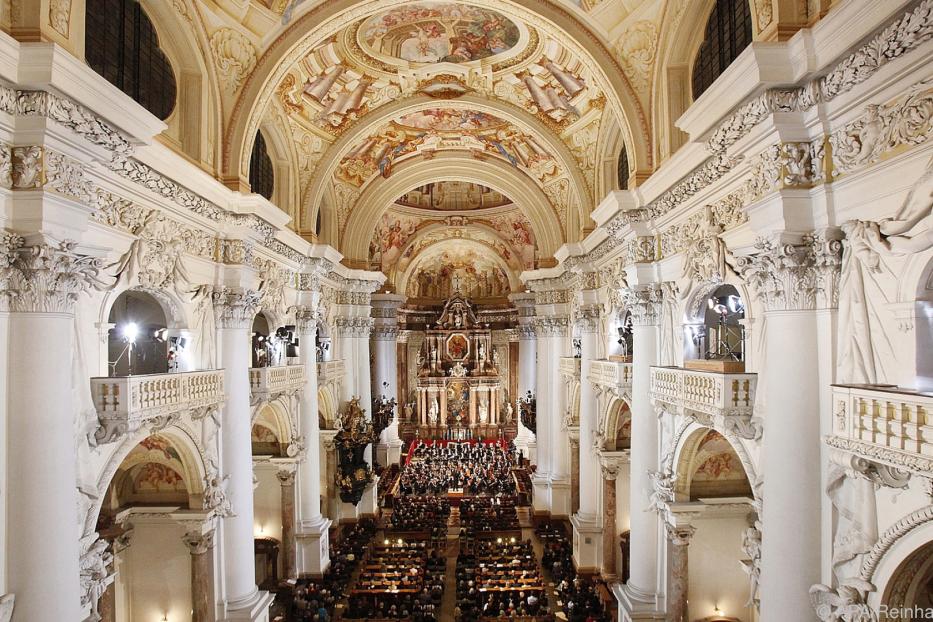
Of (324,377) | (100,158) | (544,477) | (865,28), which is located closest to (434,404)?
(544,477)

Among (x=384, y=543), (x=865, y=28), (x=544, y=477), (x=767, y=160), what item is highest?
(x=865, y=28)

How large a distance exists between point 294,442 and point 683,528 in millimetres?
11579

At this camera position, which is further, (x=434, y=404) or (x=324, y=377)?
(x=434, y=404)

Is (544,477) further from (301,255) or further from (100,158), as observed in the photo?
(100,158)

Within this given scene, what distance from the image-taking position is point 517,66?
16125mm

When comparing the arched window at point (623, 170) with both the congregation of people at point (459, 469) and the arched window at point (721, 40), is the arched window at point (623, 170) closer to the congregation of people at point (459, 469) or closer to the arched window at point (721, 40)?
the arched window at point (721, 40)

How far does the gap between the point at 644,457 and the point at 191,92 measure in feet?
39.8

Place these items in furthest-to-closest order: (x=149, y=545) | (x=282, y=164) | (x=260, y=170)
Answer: (x=282, y=164), (x=260, y=170), (x=149, y=545)

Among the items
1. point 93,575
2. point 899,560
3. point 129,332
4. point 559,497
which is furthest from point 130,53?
point 559,497

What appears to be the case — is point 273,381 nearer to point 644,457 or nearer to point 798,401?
point 644,457

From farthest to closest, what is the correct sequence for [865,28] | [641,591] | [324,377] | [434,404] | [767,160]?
1. [434,404]
2. [324,377]
3. [641,591]
4. [767,160]
5. [865,28]

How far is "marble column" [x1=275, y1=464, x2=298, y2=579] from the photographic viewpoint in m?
17.8

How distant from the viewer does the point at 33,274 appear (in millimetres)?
6973

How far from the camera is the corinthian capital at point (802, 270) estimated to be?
664 centimetres
